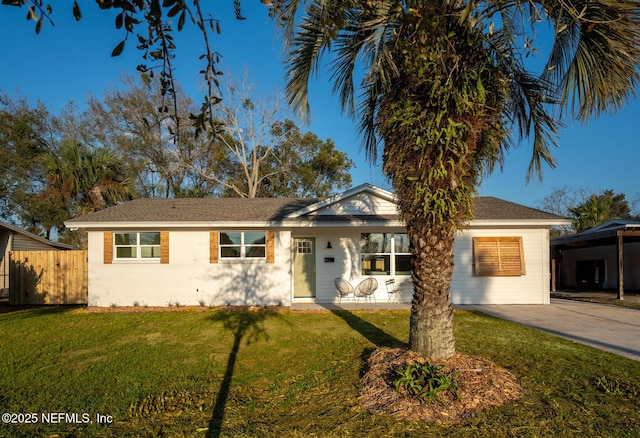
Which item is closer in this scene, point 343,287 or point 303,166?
point 343,287

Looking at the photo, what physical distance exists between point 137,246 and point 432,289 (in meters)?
10.2

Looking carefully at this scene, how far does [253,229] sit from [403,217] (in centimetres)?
769

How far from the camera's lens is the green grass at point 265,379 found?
4.08m

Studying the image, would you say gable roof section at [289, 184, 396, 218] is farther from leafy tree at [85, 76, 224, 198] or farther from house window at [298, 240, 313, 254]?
leafy tree at [85, 76, 224, 198]

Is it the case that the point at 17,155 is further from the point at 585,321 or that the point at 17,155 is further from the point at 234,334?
the point at 585,321

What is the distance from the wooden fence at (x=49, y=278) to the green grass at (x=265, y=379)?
3873mm

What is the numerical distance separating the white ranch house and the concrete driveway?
97 cm

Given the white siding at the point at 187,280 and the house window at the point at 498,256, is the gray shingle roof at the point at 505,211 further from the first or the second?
the white siding at the point at 187,280

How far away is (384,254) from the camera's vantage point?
1275cm

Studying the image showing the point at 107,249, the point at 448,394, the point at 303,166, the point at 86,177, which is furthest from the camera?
the point at 303,166

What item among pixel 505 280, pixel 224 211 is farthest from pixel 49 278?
pixel 505 280

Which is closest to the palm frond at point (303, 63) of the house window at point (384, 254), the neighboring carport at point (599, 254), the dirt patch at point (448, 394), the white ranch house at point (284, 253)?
the dirt patch at point (448, 394)

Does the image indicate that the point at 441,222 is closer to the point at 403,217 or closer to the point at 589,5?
the point at 403,217

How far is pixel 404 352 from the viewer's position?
546 cm
